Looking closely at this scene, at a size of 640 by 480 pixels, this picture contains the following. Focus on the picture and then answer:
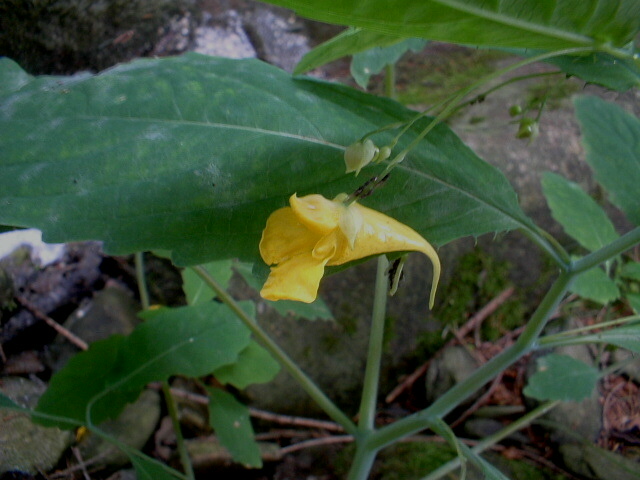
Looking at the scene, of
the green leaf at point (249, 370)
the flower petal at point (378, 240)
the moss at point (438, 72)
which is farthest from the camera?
the moss at point (438, 72)

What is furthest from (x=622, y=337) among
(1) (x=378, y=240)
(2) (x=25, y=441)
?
(2) (x=25, y=441)

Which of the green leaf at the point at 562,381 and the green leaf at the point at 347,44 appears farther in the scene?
the green leaf at the point at 562,381

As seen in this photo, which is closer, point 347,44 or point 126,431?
point 347,44

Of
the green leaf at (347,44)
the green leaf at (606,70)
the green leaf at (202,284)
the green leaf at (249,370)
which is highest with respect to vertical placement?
the green leaf at (606,70)

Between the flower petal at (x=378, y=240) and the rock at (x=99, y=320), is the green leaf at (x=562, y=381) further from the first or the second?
the rock at (x=99, y=320)

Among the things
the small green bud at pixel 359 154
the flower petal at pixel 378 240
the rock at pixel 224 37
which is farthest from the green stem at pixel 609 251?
the rock at pixel 224 37

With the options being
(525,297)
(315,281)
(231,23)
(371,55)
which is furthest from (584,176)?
(231,23)

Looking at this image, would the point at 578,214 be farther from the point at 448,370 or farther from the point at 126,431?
the point at 126,431
